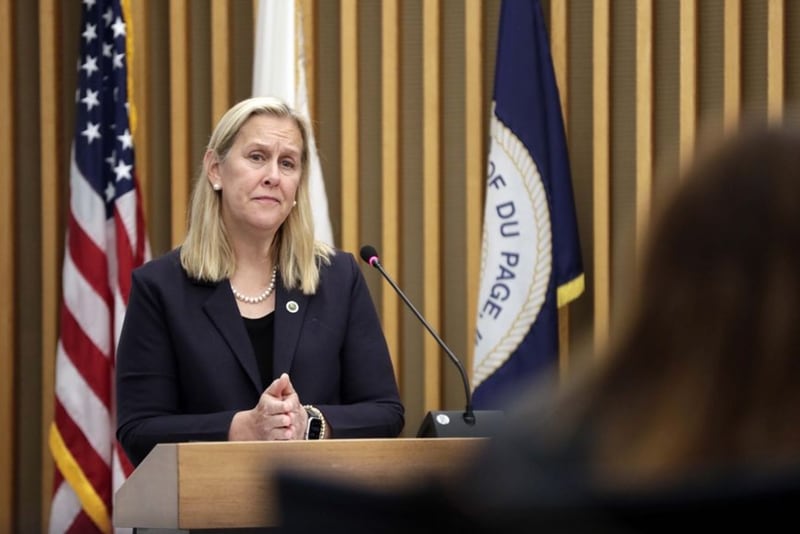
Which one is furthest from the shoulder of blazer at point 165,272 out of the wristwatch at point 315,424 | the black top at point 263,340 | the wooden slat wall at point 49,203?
the wooden slat wall at point 49,203

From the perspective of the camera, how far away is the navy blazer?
10.5 feet

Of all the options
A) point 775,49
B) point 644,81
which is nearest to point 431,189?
point 644,81

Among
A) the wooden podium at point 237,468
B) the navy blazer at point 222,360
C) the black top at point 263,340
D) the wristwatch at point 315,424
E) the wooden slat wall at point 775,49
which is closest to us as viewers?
the wooden podium at point 237,468

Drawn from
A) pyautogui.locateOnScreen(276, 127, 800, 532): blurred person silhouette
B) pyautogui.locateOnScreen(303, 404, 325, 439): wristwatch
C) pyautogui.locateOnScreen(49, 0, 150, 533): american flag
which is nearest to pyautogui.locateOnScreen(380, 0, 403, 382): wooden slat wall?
pyautogui.locateOnScreen(49, 0, 150, 533): american flag

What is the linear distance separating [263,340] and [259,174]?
45 cm

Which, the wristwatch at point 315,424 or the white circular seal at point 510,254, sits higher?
the white circular seal at point 510,254

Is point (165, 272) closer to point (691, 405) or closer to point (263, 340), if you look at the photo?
point (263, 340)

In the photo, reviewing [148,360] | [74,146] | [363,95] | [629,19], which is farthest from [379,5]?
[148,360]

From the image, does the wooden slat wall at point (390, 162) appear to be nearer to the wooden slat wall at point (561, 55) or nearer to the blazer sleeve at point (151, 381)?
the wooden slat wall at point (561, 55)

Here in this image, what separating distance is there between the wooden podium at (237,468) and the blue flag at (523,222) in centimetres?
246

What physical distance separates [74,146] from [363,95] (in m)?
1.17

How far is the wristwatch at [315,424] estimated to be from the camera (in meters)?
3.07

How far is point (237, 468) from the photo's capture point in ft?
8.04

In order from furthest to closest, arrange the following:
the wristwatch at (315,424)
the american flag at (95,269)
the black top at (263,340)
Answer: the american flag at (95,269) → the black top at (263,340) → the wristwatch at (315,424)
